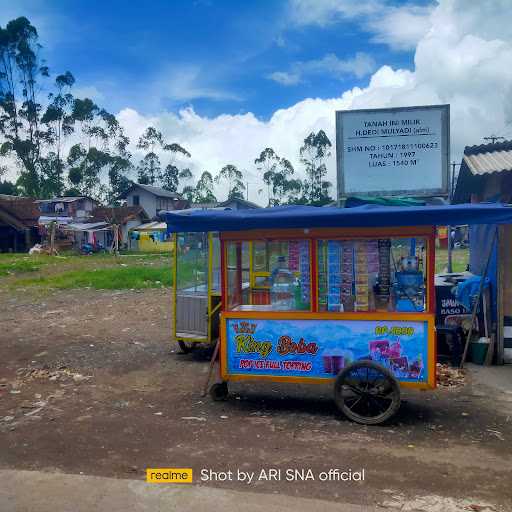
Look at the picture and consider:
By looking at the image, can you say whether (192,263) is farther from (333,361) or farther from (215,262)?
(333,361)

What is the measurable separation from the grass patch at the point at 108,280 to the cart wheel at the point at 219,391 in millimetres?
11678

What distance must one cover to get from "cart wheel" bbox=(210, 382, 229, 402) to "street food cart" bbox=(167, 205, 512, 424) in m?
0.39

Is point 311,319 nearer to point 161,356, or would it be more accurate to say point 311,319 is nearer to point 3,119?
point 161,356

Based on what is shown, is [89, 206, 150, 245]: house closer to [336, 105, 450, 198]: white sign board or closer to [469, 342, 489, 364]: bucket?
[336, 105, 450, 198]: white sign board

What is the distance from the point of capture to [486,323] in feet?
24.7

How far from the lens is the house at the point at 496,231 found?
7270 mm

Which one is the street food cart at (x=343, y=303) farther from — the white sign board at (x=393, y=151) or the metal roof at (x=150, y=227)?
the metal roof at (x=150, y=227)

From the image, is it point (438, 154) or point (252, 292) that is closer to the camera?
point (252, 292)

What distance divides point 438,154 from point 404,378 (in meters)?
4.60

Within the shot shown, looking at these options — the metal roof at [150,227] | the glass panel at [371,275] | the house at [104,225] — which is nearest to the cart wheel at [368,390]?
the glass panel at [371,275]

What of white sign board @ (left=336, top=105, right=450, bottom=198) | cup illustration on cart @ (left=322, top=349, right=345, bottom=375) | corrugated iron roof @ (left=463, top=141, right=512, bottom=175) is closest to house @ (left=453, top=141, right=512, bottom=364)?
corrugated iron roof @ (left=463, top=141, right=512, bottom=175)

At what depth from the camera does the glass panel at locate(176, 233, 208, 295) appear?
779cm

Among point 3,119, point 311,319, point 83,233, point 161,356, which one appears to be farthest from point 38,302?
point 3,119

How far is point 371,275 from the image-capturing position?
5.34 m
